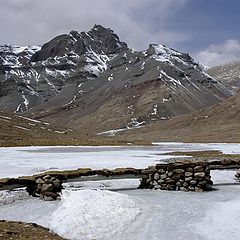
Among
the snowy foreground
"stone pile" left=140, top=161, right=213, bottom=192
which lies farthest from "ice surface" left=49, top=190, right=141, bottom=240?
"stone pile" left=140, top=161, right=213, bottom=192

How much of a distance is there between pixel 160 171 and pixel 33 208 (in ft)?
26.6

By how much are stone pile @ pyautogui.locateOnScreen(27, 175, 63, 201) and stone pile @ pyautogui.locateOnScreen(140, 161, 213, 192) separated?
19.2 ft

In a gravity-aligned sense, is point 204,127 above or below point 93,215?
above

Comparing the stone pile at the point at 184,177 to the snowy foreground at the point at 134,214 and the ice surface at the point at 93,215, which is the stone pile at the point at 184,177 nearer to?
the snowy foreground at the point at 134,214

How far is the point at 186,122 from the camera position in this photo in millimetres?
159375

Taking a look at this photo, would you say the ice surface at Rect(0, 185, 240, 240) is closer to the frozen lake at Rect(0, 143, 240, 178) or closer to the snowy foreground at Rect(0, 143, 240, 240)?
the snowy foreground at Rect(0, 143, 240, 240)

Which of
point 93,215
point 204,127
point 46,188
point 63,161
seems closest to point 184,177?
point 46,188

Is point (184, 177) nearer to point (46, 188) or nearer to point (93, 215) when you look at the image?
point (46, 188)

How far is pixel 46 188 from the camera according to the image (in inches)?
843

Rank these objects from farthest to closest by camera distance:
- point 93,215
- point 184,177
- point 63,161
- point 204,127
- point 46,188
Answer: point 204,127, point 63,161, point 184,177, point 46,188, point 93,215

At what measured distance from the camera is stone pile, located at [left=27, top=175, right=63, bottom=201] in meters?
21.2

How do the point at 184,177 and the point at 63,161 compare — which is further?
the point at 63,161

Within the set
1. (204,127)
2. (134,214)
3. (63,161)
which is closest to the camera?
(134,214)

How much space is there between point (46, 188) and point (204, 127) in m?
125
